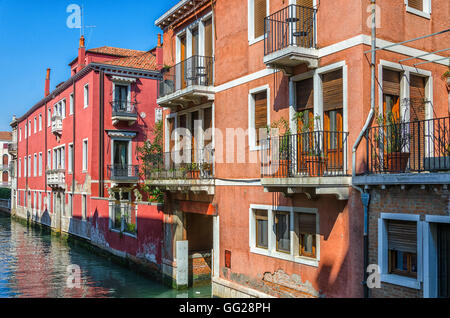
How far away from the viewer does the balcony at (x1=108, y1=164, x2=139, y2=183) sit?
25.7m

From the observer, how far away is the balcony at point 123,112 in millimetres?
25875

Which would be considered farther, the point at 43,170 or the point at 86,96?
the point at 43,170

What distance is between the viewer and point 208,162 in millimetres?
13961

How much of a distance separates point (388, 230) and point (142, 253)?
11.5 metres

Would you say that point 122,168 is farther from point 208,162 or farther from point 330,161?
point 330,161

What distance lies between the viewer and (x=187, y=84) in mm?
14680

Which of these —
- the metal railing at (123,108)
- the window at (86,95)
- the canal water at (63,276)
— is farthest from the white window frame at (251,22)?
the window at (86,95)

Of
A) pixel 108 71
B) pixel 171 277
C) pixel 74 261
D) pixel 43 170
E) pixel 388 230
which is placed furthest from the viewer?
pixel 43 170

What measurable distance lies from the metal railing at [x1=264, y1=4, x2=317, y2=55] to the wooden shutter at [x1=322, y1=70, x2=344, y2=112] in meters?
0.83

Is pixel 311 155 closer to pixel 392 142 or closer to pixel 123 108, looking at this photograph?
pixel 392 142

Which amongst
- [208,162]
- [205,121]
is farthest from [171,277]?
[205,121]

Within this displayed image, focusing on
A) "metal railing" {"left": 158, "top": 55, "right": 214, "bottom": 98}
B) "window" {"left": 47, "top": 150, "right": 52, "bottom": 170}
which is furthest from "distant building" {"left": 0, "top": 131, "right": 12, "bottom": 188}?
"metal railing" {"left": 158, "top": 55, "right": 214, "bottom": 98}

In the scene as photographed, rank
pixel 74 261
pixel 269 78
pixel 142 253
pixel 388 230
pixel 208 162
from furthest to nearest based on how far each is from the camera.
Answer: pixel 74 261
pixel 142 253
pixel 208 162
pixel 269 78
pixel 388 230

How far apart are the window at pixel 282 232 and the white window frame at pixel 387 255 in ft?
8.77
